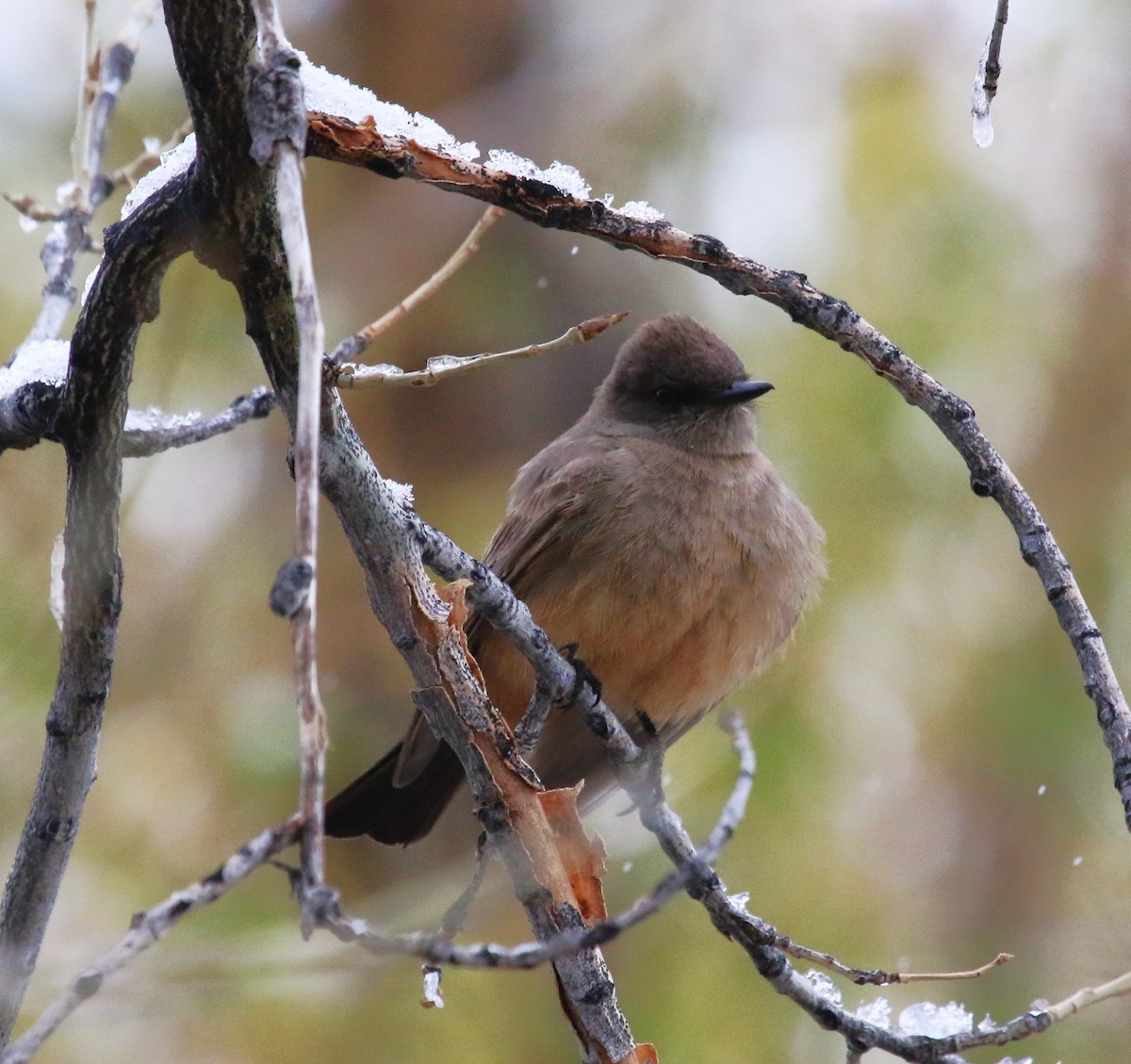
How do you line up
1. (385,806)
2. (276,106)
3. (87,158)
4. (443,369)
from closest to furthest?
1. (276,106)
2. (443,369)
3. (87,158)
4. (385,806)

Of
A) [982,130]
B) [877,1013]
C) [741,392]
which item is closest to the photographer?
[982,130]

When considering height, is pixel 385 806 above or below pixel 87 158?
below

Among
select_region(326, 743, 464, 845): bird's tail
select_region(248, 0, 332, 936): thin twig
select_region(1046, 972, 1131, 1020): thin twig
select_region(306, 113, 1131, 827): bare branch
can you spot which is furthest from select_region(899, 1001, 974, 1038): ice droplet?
select_region(326, 743, 464, 845): bird's tail

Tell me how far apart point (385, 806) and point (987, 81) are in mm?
3158

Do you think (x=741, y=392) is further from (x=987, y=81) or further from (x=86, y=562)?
(x=86, y=562)

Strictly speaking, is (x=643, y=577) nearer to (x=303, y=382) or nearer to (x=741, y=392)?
(x=741, y=392)

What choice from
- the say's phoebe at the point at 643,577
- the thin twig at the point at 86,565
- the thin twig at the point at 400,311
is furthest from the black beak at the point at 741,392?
the thin twig at the point at 86,565

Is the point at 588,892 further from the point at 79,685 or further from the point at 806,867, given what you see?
the point at 806,867

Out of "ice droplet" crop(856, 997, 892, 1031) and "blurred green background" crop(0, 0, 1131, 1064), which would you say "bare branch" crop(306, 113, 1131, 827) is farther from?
"blurred green background" crop(0, 0, 1131, 1064)

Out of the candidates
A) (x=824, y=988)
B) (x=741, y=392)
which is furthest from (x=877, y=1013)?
(x=741, y=392)

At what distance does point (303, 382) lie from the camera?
145cm

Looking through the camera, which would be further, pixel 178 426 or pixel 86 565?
pixel 178 426

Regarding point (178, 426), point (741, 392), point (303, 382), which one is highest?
point (741, 392)

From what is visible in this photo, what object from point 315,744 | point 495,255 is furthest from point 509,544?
point 315,744
